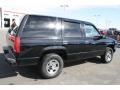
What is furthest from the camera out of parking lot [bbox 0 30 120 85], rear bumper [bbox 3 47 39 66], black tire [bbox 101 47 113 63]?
black tire [bbox 101 47 113 63]

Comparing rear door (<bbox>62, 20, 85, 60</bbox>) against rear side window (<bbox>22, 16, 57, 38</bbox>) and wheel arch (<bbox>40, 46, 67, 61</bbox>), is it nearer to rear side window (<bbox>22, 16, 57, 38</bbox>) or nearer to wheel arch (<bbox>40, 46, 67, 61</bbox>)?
wheel arch (<bbox>40, 46, 67, 61</bbox>)

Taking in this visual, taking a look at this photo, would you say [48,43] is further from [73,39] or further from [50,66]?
[73,39]

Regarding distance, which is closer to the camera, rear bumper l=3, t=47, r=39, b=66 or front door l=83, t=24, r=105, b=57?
rear bumper l=3, t=47, r=39, b=66

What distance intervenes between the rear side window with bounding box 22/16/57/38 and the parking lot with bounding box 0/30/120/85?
134 centimetres

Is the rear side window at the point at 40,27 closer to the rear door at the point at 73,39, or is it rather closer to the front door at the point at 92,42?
the rear door at the point at 73,39

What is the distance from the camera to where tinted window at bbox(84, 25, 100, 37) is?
7.26 metres

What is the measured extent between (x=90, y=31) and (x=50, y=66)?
2.27 metres

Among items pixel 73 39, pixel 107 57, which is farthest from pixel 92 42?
pixel 107 57

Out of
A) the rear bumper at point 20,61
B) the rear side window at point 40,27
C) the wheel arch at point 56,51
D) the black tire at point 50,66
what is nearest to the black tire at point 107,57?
the wheel arch at point 56,51

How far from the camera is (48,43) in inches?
234

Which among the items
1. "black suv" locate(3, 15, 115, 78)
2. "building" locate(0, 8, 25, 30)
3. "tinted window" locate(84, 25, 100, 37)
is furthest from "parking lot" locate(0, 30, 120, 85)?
"building" locate(0, 8, 25, 30)

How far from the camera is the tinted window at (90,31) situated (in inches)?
286

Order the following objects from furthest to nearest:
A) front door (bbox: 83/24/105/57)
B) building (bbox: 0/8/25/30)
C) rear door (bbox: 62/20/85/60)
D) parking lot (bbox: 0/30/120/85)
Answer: building (bbox: 0/8/25/30), front door (bbox: 83/24/105/57), rear door (bbox: 62/20/85/60), parking lot (bbox: 0/30/120/85)

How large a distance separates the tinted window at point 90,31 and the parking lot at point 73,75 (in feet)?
4.08
